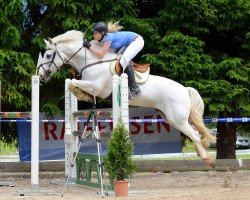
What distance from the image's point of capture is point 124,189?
7805mm

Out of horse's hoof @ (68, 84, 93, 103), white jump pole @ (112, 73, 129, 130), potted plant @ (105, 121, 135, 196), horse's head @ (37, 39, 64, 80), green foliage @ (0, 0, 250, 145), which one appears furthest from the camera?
green foliage @ (0, 0, 250, 145)

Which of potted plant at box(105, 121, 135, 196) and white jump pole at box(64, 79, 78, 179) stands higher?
white jump pole at box(64, 79, 78, 179)

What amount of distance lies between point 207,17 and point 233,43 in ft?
4.57

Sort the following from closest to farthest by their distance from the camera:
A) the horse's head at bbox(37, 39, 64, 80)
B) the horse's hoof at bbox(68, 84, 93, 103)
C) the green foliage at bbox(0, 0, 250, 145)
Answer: the horse's hoof at bbox(68, 84, 93, 103) → the horse's head at bbox(37, 39, 64, 80) → the green foliage at bbox(0, 0, 250, 145)

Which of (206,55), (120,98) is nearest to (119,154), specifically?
(120,98)

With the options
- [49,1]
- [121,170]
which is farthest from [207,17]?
[121,170]

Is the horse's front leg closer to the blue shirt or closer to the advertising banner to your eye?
the blue shirt

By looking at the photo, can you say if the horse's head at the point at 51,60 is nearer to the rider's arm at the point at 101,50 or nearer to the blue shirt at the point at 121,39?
the rider's arm at the point at 101,50

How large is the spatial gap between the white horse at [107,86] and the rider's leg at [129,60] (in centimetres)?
16

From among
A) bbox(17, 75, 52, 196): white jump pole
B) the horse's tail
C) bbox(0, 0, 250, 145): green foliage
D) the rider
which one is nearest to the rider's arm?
the rider

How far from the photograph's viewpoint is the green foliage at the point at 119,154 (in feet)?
25.3

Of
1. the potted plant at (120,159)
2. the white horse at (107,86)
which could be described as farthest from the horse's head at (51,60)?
the potted plant at (120,159)

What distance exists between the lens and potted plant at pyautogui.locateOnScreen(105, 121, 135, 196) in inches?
304

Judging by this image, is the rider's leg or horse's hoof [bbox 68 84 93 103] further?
horse's hoof [bbox 68 84 93 103]
